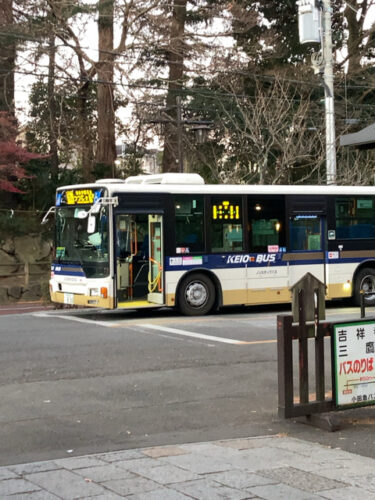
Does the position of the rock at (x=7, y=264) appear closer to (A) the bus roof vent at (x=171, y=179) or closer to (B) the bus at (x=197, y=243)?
(B) the bus at (x=197, y=243)

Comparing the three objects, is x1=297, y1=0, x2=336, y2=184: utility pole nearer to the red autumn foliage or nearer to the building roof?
the red autumn foliage

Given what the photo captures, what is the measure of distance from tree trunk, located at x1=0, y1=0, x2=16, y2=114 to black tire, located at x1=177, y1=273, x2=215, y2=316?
43.4 ft

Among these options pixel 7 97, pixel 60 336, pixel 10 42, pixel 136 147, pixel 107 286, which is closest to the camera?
pixel 60 336

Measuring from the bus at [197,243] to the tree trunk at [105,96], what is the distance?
409 inches

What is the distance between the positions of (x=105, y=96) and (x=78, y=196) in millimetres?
13514

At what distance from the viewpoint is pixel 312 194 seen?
1853cm

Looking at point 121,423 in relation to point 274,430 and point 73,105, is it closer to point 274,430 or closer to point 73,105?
point 274,430

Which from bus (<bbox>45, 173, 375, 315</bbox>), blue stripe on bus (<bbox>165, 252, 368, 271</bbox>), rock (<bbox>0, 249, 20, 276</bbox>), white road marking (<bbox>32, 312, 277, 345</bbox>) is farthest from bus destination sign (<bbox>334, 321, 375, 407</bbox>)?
rock (<bbox>0, 249, 20, 276</bbox>)

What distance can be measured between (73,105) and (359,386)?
95.9 feet

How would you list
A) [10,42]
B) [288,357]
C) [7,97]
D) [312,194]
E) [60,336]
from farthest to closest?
[7,97] < [10,42] < [312,194] < [60,336] < [288,357]

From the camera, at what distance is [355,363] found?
737 centimetres

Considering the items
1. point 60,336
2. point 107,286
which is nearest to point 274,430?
point 60,336

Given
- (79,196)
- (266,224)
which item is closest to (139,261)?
(79,196)

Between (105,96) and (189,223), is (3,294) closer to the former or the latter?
(105,96)
